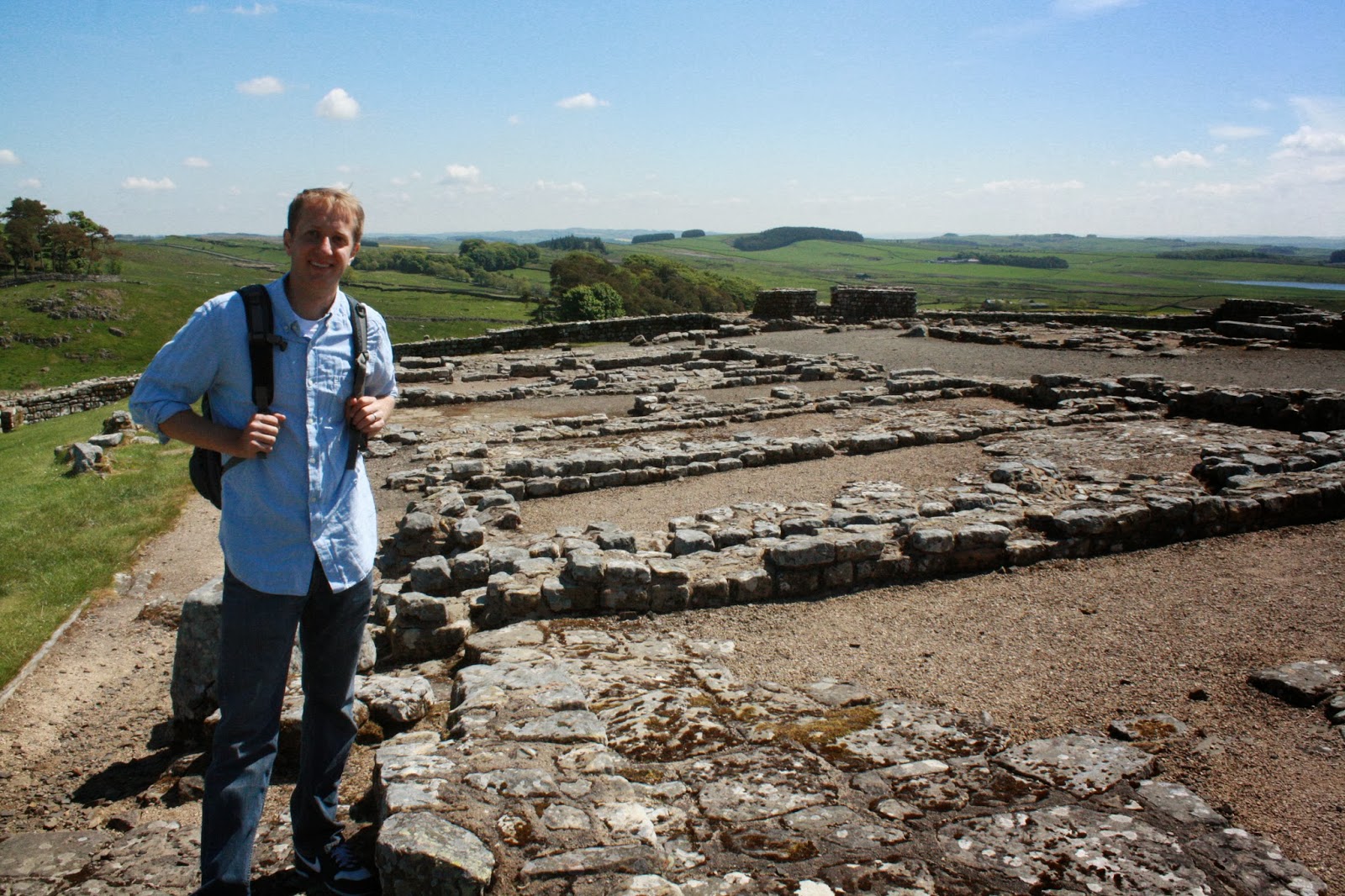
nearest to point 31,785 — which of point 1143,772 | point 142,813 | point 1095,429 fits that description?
point 142,813

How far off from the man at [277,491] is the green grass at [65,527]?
516 cm

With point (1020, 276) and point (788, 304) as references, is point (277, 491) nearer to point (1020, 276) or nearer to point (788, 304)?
point (788, 304)

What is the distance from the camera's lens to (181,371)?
123 inches

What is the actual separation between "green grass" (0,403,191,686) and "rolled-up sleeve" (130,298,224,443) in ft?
17.6

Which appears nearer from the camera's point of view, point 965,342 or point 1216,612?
point 1216,612

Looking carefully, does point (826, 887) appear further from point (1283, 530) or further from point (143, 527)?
→ point (143, 527)

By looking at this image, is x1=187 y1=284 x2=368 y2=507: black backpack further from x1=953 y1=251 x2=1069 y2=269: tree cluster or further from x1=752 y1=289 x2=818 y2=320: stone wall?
x1=953 y1=251 x2=1069 y2=269: tree cluster

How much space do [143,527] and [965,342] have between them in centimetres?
2161

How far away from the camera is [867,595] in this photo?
712 cm

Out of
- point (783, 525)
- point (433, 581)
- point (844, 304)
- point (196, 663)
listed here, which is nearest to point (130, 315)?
point (844, 304)

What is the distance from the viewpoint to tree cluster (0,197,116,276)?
68750 millimetres

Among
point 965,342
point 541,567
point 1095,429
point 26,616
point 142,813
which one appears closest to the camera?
point 142,813

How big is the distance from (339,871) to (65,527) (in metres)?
10.2

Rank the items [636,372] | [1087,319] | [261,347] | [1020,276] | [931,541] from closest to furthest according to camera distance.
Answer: [261,347], [931,541], [636,372], [1087,319], [1020,276]
